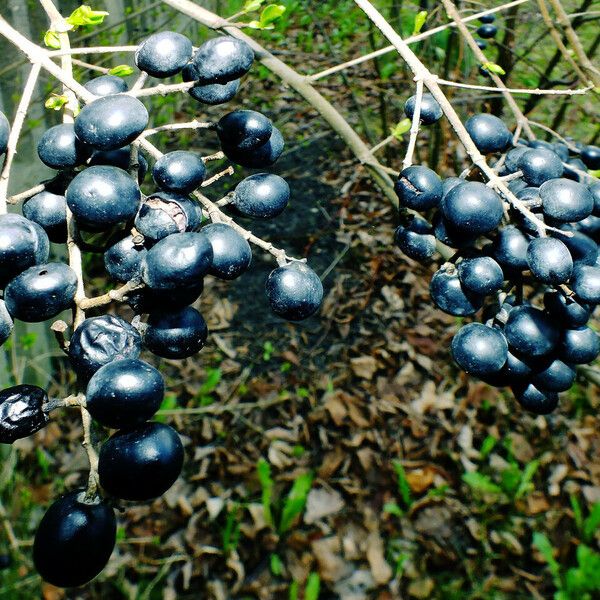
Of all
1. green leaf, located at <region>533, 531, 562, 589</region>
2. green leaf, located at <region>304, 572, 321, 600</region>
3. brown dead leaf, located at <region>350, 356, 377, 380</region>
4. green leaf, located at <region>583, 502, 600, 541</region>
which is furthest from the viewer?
brown dead leaf, located at <region>350, 356, 377, 380</region>

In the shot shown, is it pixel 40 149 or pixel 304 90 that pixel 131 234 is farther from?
pixel 304 90

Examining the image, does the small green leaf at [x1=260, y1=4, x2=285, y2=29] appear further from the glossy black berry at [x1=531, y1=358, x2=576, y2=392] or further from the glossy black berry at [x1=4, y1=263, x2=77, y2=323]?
the glossy black berry at [x1=531, y1=358, x2=576, y2=392]

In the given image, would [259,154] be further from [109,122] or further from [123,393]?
[123,393]

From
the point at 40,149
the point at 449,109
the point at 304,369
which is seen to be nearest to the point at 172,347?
the point at 40,149

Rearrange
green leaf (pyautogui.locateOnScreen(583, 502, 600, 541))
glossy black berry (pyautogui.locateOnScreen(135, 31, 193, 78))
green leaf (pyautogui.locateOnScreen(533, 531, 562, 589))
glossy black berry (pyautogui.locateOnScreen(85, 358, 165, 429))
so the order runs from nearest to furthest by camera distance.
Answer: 1. glossy black berry (pyautogui.locateOnScreen(85, 358, 165, 429))
2. glossy black berry (pyautogui.locateOnScreen(135, 31, 193, 78))
3. green leaf (pyautogui.locateOnScreen(533, 531, 562, 589))
4. green leaf (pyautogui.locateOnScreen(583, 502, 600, 541))

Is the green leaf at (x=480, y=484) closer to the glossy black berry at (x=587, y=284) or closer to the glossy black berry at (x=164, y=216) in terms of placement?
the glossy black berry at (x=587, y=284)

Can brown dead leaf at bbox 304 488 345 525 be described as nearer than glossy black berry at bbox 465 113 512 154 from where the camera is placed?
No

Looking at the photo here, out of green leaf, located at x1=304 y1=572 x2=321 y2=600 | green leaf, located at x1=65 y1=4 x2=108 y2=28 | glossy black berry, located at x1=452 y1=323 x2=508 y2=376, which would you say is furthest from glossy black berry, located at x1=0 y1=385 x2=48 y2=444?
green leaf, located at x1=304 y1=572 x2=321 y2=600
